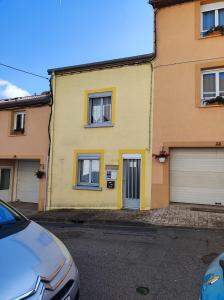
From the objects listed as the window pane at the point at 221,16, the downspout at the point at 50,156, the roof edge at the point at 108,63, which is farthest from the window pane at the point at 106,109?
the window pane at the point at 221,16

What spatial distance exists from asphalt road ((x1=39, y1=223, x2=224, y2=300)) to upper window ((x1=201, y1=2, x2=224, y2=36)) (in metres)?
→ 7.64

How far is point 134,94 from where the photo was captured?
38.7ft

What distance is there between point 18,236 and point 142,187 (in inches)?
330

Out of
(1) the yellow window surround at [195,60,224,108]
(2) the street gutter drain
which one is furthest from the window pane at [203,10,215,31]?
(2) the street gutter drain

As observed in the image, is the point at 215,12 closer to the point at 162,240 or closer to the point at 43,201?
the point at 162,240

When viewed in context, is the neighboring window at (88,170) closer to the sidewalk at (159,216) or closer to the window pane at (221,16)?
the sidewalk at (159,216)

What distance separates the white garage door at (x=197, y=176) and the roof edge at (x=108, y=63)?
3.85m

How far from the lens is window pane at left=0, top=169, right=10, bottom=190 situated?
1602cm

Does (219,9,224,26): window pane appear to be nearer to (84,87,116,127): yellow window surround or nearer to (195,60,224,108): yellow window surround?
(195,60,224,108): yellow window surround

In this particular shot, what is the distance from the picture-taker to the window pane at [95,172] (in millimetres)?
12445

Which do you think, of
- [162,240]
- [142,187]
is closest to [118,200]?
[142,187]

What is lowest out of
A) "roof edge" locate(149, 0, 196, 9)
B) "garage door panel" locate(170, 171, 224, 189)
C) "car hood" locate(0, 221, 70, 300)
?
"car hood" locate(0, 221, 70, 300)

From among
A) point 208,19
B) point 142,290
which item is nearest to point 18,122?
point 208,19

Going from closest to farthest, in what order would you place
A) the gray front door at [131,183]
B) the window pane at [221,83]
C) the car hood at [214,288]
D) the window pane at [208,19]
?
the car hood at [214,288] → the window pane at [221,83] → the window pane at [208,19] → the gray front door at [131,183]
